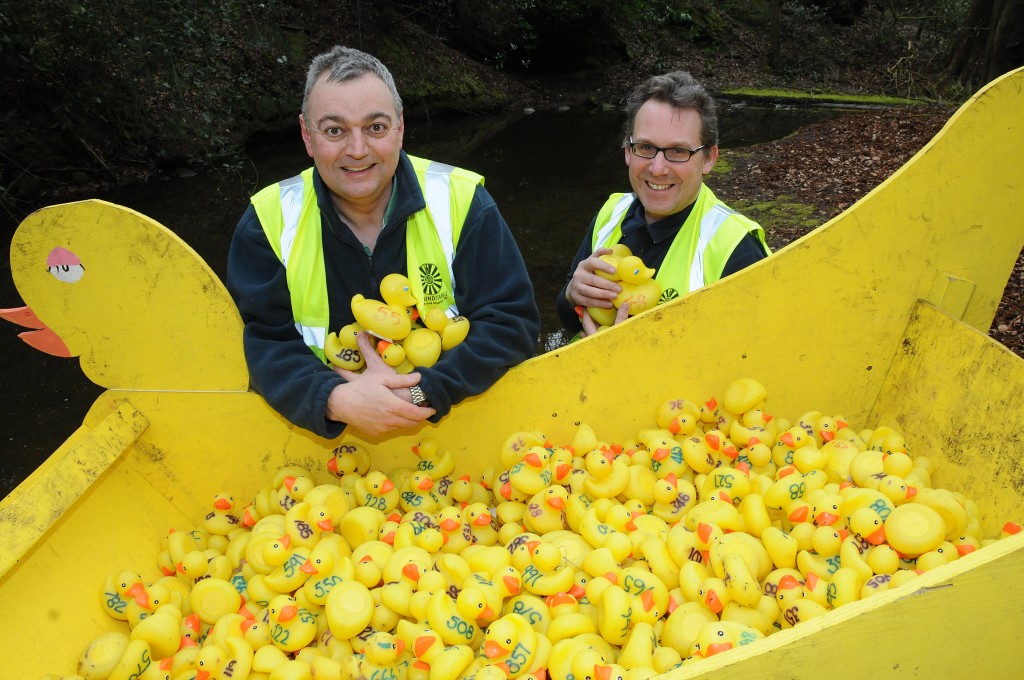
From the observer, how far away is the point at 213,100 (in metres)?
9.35

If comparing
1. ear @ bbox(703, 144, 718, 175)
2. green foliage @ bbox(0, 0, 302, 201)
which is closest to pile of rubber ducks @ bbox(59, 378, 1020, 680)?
ear @ bbox(703, 144, 718, 175)

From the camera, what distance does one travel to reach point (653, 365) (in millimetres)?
2430

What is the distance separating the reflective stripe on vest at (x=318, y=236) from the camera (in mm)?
2219

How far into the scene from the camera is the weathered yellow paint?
6.89ft

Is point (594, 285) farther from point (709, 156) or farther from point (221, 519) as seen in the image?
point (221, 519)

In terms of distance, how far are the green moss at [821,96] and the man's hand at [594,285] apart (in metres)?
11.4

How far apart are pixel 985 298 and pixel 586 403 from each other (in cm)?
137

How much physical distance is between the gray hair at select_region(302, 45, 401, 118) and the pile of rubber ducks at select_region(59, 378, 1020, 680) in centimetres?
112

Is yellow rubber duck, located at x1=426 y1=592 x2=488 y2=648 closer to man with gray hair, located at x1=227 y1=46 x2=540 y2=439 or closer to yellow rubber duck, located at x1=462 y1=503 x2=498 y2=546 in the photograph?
yellow rubber duck, located at x1=462 y1=503 x2=498 y2=546

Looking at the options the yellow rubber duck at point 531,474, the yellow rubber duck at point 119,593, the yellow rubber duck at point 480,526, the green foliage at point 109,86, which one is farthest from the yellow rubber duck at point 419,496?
the green foliage at point 109,86

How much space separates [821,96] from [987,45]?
16.0 feet

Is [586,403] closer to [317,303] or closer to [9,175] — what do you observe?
[317,303]

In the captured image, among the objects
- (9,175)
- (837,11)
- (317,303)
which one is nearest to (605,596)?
(317,303)

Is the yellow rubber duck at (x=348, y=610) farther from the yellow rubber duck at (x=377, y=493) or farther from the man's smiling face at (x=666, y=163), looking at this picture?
the man's smiling face at (x=666, y=163)
